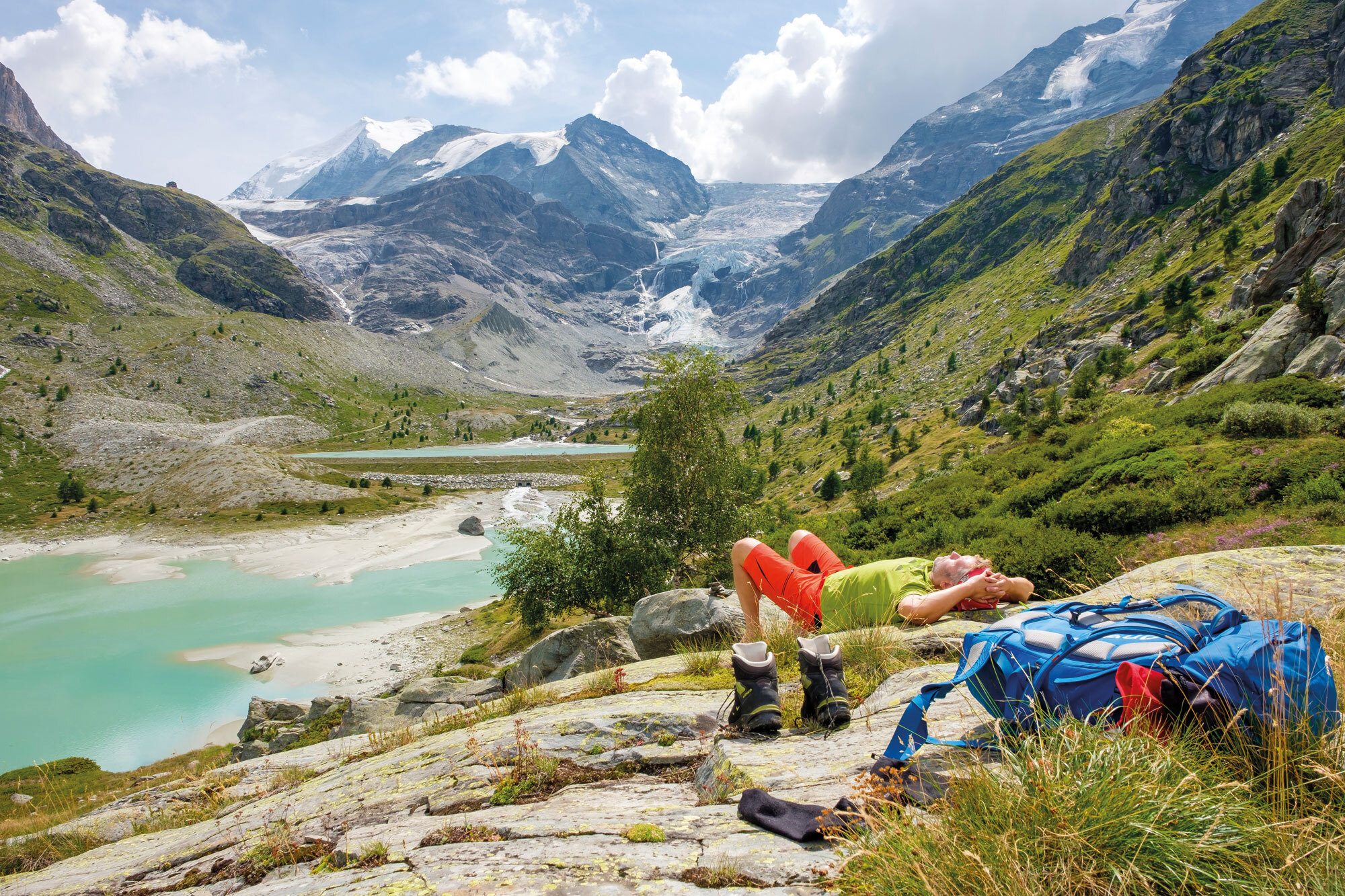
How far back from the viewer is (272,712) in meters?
22.8

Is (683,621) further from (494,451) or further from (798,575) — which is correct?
(494,451)

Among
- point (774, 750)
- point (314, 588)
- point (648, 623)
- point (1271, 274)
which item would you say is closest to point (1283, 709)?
point (774, 750)

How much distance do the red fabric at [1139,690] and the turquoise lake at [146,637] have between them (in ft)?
109

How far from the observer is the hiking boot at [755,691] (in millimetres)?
4641

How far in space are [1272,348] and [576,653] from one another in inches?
863

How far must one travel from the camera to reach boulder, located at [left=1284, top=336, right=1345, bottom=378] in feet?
46.1

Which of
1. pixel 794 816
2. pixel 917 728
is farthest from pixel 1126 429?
pixel 794 816

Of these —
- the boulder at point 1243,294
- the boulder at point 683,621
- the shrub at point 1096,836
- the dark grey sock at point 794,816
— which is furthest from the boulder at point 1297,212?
the dark grey sock at point 794,816

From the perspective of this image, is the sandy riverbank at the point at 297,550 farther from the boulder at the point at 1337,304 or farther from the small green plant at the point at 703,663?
the boulder at the point at 1337,304

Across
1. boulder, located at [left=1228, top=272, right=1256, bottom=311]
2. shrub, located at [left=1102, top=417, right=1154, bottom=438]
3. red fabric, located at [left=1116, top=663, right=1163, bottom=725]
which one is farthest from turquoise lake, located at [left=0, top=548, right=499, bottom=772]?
boulder, located at [left=1228, top=272, right=1256, bottom=311]

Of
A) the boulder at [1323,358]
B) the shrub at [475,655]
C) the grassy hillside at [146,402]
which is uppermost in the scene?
the grassy hillside at [146,402]

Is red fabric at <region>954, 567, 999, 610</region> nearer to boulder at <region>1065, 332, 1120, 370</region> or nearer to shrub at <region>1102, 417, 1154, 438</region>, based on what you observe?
shrub at <region>1102, 417, 1154, 438</region>

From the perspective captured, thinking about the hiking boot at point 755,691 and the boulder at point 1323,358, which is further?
Result: the boulder at point 1323,358

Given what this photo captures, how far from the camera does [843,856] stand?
2.65 m
